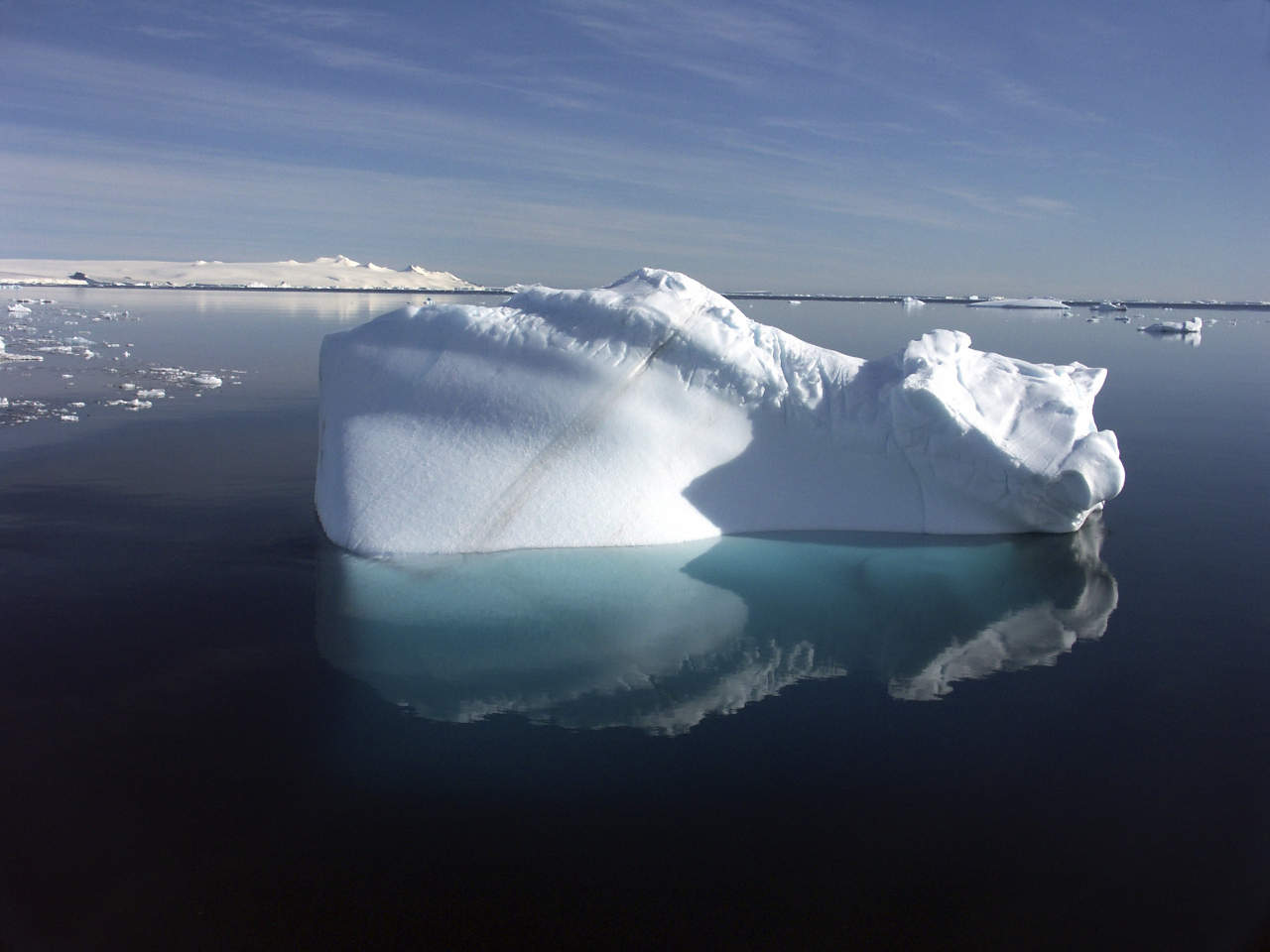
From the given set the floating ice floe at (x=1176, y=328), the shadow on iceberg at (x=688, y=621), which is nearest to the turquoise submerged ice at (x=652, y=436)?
the shadow on iceberg at (x=688, y=621)

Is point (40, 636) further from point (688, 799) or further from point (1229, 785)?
point (1229, 785)

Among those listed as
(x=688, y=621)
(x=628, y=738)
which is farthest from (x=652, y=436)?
(x=628, y=738)

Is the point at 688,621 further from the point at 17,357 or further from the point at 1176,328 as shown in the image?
the point at 1176,328

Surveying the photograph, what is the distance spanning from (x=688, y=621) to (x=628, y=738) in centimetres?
Result: 184

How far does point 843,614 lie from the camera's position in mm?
7043

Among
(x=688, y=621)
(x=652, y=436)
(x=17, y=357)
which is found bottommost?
(x=688, y=621)

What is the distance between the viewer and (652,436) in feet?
28.9

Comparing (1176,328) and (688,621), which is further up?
(1176,328)

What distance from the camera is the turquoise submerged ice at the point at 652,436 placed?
27.3ft

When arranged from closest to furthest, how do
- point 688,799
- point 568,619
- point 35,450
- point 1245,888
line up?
point 1245,888 → point 688,799 → point 568,619 → point 35,450

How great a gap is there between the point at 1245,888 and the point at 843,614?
11.1 ft

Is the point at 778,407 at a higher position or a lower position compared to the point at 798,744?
higher

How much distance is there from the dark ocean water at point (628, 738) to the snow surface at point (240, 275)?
11455 cm

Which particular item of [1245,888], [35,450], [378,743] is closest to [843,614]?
[1245,888]
